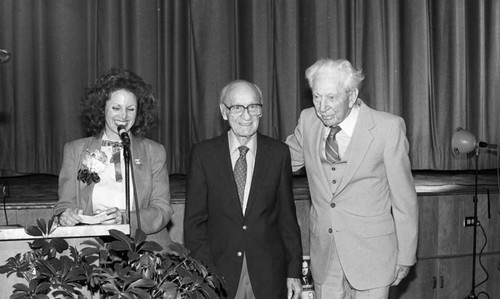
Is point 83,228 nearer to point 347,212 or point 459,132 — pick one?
point 347,212

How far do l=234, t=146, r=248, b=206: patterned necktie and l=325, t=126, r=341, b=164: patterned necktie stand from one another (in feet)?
1.14

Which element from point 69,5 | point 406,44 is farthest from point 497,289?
point 69,5

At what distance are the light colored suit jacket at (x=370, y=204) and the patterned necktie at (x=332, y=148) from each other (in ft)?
0.11

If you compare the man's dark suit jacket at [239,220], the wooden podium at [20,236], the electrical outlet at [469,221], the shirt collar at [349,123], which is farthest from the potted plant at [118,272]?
the electrical outlet at [469,221]

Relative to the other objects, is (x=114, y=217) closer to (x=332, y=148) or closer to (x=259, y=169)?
(x=259, y=169)

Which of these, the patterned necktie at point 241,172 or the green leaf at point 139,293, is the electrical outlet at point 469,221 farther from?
the green leaf at point 139,293

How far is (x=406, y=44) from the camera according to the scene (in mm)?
6238

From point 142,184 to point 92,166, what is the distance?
0.22 m

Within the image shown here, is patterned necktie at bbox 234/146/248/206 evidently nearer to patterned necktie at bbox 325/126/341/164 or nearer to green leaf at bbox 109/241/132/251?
patterned necktie at bbox 325/126/341/164

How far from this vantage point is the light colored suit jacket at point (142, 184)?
313cm

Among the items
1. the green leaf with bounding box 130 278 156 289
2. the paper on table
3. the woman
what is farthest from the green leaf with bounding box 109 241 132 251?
→ the woman

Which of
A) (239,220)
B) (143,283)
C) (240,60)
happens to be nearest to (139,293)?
(143,283)

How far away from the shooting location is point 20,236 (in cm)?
237

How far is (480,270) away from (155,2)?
9.99 feet
